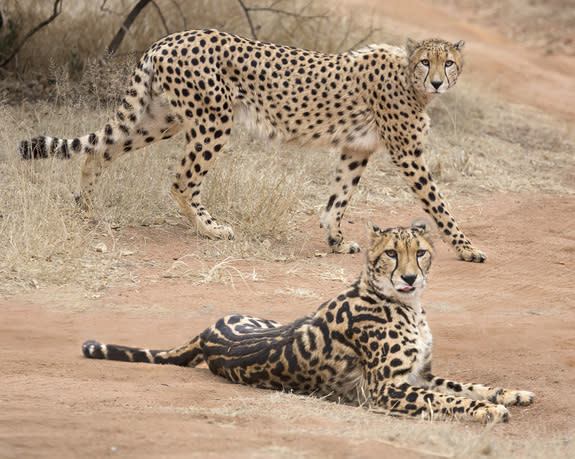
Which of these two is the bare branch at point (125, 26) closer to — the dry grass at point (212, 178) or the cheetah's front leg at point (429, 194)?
the dry grass at point (212, 178)

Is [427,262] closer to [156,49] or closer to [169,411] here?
[169,411]

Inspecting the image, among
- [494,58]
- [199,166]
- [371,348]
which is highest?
[494,58]

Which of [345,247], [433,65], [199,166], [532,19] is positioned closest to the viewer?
[433,65]

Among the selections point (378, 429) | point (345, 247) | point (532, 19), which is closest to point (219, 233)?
point (345, 247)

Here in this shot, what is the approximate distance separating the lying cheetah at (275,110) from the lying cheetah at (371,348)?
250cm

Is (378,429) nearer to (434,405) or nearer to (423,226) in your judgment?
(434,405)

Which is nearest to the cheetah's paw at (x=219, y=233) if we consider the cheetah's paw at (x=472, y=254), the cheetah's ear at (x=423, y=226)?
the cheetah's paw at (x=472, y=254)

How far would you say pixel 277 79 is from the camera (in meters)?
6.64

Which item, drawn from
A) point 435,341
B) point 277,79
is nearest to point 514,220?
point 277,79

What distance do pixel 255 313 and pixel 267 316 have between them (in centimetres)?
9

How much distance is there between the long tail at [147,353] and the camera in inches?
169

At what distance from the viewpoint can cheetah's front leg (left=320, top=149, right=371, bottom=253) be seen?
22.2ft

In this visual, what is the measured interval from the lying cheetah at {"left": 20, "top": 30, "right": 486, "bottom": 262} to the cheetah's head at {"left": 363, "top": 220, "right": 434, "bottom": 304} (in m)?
2.53

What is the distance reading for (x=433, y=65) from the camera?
630 cm
